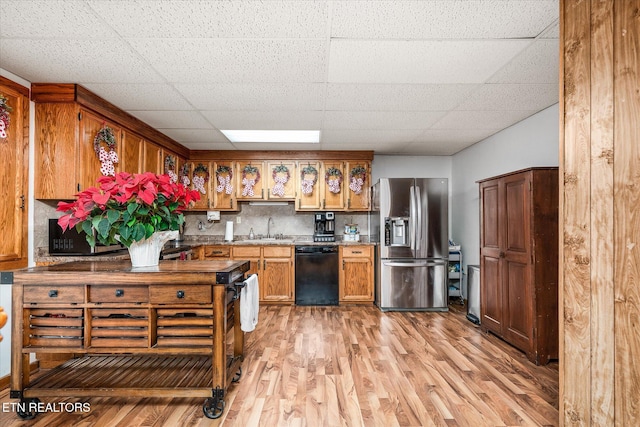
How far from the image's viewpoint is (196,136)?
15.1ft

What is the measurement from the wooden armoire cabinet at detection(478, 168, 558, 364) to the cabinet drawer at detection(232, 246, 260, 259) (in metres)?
3.05

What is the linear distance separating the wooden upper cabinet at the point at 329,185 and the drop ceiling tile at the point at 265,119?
4.51ft

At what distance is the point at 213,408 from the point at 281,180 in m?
3.66

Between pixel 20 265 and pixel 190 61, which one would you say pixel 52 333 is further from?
pixel 190 61

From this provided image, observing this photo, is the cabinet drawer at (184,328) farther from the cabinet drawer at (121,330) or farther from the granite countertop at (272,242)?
the granite countertop at (272,242)

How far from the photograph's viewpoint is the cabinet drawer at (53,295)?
2.09m

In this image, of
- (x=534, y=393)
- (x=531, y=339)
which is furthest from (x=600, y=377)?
(x=531, y=339)

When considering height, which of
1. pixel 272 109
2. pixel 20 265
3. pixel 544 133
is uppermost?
pixel 272 109

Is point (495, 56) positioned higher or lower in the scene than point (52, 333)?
higher

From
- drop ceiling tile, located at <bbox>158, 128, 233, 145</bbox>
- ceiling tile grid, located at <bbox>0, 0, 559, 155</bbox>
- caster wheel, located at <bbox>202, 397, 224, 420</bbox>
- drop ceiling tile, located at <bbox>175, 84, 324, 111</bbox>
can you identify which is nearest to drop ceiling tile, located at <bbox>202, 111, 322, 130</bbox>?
ceiling tile grid, located at <bbox>0, 0, 559, 155</bbox>

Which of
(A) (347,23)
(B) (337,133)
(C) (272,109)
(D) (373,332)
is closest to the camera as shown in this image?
(A) (347,23)

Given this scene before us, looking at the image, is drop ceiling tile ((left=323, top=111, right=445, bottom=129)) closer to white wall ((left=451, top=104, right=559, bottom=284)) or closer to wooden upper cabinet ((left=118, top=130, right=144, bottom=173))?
white wall ((left=451, top=104, right=559, bottom=284))

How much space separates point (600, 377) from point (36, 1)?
314cm

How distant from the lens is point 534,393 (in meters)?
2.45
